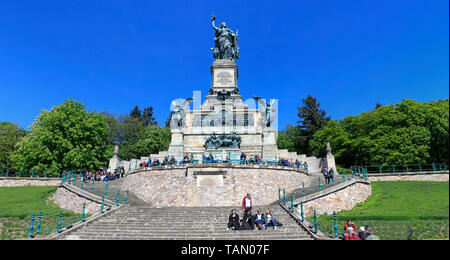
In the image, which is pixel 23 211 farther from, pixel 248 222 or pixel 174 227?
pixel 248 222

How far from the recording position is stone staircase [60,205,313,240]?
11.3 metres

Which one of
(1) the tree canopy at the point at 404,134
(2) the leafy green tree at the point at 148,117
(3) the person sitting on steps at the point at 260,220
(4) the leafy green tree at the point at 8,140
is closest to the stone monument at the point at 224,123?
(1) the tree canopy at the point at 404,134

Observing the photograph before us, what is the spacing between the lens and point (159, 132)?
160 feet

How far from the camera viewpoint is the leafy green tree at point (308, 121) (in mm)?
48531

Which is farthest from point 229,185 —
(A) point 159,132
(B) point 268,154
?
(A) point 159,132

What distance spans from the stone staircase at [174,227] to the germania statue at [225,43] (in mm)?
28821

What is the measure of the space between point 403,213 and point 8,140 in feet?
165

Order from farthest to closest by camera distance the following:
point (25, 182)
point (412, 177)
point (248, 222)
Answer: point (25, 182) → point (412, 177) → point (248, 222)

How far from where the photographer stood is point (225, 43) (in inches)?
1567

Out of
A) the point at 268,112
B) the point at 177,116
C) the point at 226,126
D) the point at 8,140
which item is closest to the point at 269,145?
the point at 268,112

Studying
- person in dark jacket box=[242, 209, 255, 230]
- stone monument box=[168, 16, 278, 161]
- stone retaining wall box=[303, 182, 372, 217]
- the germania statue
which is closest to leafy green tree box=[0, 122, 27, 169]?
stone monument box=[168, 16, 278, 161]

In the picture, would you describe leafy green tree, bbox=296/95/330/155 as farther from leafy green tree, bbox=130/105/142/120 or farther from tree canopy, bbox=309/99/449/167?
leafy green tree, bbox=130/105/142/120

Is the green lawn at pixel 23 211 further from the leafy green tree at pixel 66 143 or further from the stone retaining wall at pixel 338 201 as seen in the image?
the stone retaining wall at pixel 338 201
